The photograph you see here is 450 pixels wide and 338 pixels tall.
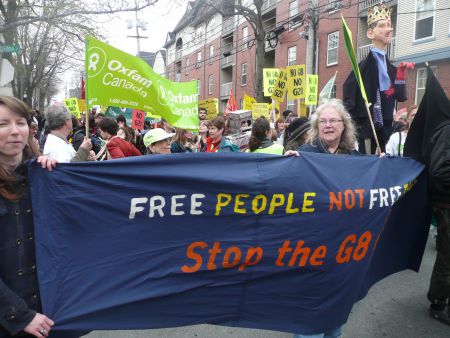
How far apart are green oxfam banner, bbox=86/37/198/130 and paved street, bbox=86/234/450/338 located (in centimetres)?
205

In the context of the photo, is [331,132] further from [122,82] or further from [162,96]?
[162,96]

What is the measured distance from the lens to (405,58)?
58.0 ft

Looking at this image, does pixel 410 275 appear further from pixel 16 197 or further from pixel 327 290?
pixel 16 197

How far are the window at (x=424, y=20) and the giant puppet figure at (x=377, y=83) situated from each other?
1429 cm

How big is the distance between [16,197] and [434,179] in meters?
3.07

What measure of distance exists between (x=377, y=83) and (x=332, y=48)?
19.2 metres

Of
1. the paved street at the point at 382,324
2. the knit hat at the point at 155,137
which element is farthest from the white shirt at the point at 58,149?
the paved street at the point at 382,324

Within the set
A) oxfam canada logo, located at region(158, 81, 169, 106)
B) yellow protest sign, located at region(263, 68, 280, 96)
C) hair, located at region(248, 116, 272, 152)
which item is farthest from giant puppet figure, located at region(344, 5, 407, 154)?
yellow protest sign, located at region(263, 68, 280, 96)

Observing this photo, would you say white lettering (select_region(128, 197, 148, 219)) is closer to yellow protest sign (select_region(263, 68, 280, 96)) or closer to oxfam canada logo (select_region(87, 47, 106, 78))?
oxfam canada logo (select_region(87, 47, 106, 78))

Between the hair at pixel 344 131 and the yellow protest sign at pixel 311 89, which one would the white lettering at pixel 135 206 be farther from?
the yellow protest sign at pixel 311 89

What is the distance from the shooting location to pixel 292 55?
26.5 meters

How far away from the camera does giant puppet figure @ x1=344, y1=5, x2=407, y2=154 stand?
4.32 metres

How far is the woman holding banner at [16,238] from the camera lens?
188 cm

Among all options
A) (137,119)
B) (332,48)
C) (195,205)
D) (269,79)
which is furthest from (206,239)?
(332,48)
